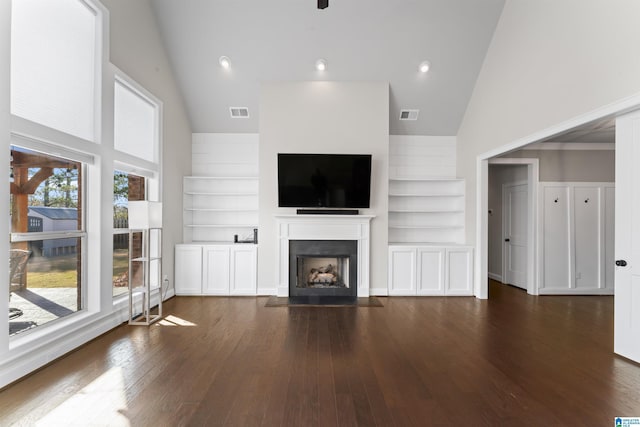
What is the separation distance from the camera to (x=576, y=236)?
532 cm

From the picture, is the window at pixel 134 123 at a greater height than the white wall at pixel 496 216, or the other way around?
the window at pixel 134 123

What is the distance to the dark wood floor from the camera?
6.49 feet

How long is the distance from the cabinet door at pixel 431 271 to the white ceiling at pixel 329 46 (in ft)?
7.77

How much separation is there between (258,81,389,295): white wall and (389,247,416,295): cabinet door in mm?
189

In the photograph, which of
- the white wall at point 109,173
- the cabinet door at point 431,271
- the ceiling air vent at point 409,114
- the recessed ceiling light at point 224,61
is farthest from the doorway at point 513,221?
the white wall at point 109,173

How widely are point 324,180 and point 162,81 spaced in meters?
2.79

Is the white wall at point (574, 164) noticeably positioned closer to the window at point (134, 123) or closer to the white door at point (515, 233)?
the white door at point (515, 233)

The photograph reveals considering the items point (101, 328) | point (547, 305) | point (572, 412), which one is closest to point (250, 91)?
point (101, 328)

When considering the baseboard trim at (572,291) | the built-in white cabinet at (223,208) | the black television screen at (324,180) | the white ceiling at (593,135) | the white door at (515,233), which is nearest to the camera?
the white ceiling at (593,135)

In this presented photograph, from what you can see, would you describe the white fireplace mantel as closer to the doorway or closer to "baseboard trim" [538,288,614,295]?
the doorway

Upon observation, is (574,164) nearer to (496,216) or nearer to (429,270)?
(496,216)

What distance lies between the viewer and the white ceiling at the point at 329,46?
167 inches

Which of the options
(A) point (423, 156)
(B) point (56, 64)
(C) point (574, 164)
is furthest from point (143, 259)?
(C) point (574, 164)

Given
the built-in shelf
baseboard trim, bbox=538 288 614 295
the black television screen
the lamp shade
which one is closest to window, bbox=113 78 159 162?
the lamp shade
